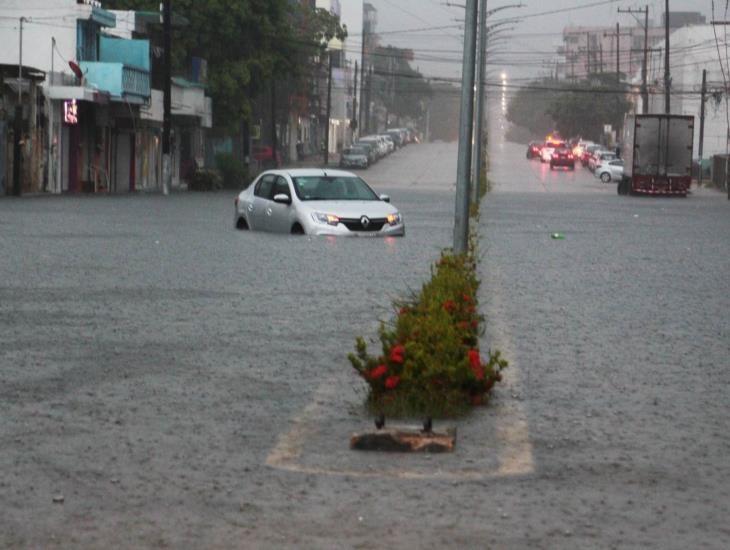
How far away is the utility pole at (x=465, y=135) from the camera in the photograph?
20531 mm

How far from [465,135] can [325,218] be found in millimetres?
8943

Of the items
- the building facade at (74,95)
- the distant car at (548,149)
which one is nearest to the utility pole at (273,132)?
the building facade at (74,95)

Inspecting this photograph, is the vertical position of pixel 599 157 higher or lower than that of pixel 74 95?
lower

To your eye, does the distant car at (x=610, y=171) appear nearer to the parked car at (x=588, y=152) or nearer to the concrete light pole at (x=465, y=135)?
the parked car at (x=588, y=152)

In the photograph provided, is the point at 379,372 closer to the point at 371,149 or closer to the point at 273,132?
the point at 273,132

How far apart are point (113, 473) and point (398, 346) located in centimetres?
253

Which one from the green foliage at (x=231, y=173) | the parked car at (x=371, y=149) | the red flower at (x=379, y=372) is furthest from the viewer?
the parked car at (x=371, y=149)

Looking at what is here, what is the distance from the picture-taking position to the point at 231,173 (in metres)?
76.3

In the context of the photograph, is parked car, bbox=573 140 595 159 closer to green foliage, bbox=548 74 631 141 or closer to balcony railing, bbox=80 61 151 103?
green foliage, bbox=548 74 631 141

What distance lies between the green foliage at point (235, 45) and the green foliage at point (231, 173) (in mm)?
4821

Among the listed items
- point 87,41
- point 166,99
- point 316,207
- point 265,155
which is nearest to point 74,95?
point 166,99

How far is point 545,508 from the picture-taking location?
23.7ft

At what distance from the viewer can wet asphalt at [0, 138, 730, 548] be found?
6.92 meters

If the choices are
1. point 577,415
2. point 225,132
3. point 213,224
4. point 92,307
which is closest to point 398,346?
point 577,415
